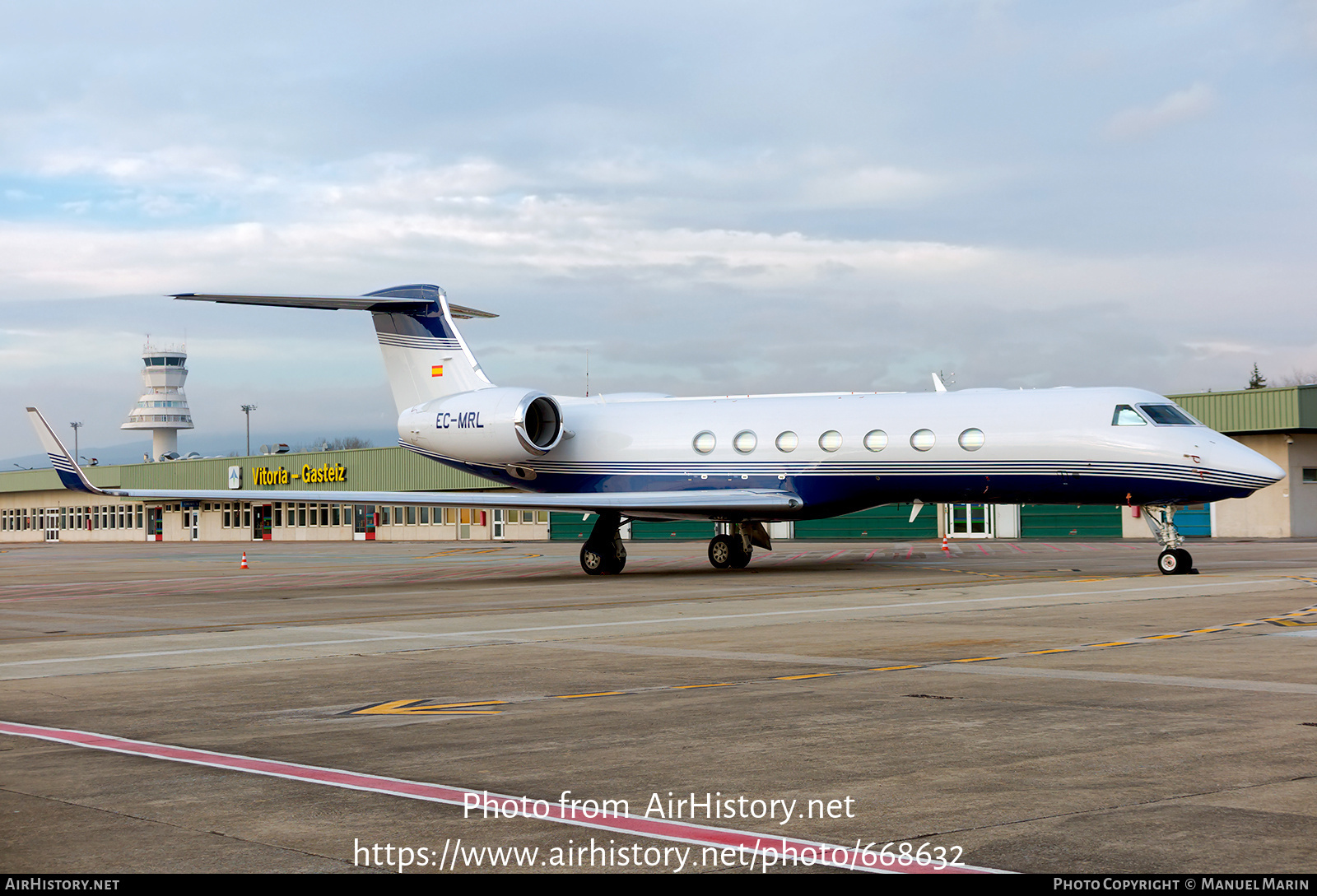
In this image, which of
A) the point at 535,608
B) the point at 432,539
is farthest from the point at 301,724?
the point at 432,539

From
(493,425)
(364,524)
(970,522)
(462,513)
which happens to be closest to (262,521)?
(364,524)

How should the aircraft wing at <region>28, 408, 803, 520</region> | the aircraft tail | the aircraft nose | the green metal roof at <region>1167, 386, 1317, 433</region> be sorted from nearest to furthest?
1. the aircraft nose
2. the aircraft wing at <region>28, 408, 803, 520</region>
3. the aircraft tail
4. the green metal roof at <region>1167, 386, 1317, 433</region>

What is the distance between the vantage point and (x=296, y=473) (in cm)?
7538

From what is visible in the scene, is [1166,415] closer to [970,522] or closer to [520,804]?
[520,804]

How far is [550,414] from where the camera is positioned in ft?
92.5

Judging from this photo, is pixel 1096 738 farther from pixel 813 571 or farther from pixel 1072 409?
pixel 813 571

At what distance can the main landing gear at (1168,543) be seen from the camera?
2175 centimetres

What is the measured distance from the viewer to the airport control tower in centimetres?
Result: 13112

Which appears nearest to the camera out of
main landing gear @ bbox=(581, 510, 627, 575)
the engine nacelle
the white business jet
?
the white business jet

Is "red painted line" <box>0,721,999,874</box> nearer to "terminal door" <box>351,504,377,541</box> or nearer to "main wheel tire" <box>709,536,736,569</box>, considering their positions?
"main wheel tire" <box>709,536,736,569</box>

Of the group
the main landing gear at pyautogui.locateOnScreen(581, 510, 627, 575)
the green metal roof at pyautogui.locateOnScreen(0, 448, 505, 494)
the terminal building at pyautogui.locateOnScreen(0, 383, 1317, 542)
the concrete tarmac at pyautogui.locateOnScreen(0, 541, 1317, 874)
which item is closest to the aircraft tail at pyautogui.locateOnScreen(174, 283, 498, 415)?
the terminal building at pyautogui.locateOnScreen(0, 383, 1317, 542)

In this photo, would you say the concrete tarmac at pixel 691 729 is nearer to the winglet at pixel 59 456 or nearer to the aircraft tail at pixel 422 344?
the winglet at pixel 59 456

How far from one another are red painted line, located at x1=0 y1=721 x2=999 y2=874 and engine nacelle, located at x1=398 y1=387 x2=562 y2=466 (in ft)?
64.5

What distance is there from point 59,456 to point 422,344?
919cm
